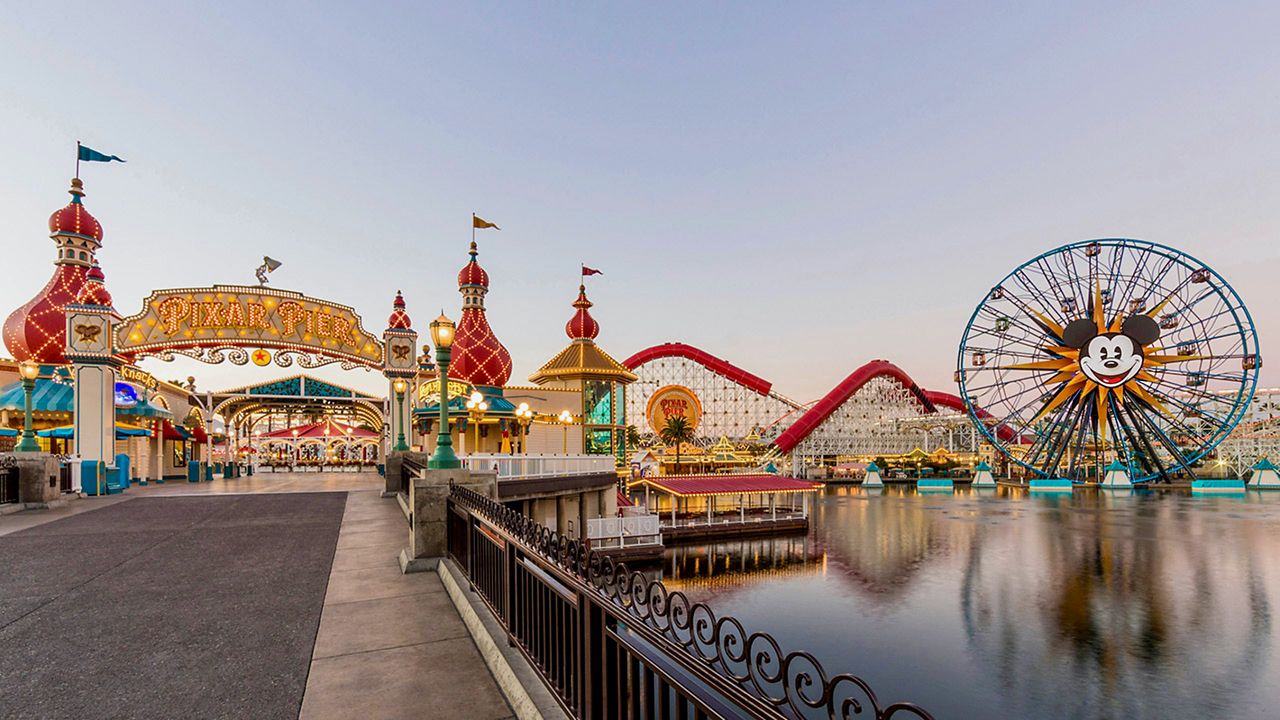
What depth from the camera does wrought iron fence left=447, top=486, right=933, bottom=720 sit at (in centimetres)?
230

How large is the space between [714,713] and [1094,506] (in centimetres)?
6093

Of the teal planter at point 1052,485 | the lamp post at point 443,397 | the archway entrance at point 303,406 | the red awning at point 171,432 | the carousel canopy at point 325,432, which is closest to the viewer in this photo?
the lamp post at point 443,397

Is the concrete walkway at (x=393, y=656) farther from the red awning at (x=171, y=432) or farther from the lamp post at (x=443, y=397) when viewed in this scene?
the red awning at (x=171, y=432)

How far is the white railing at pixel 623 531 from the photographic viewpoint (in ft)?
91.7

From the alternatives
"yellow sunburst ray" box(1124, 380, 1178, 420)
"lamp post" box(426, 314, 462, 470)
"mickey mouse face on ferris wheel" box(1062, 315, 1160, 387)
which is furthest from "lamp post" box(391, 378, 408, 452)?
"yellow sunburst ray" box(1124, 380, 1178, 420)

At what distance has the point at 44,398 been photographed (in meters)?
23.5

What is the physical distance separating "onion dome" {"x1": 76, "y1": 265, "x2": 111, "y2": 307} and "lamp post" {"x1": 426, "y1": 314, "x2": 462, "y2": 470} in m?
22.0

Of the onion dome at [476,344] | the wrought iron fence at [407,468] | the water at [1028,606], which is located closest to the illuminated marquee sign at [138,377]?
the onion dome at [476,344]

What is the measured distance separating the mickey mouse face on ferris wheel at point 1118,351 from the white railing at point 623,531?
163 feet

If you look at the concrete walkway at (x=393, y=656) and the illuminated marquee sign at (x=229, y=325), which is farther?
the illuminated marquee sign at (x=229, y=325)

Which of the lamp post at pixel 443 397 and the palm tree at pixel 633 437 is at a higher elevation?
the lamp post at pixel 443 397

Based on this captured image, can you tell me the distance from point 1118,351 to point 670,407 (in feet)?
141

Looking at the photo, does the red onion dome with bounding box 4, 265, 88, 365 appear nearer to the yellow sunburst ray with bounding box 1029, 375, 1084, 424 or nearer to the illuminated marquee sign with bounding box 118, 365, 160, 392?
the illuminated marquee sign with bounding box 118, 365, 160, 392

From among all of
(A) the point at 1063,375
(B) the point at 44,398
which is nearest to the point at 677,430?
(A) the point at 1063,375
